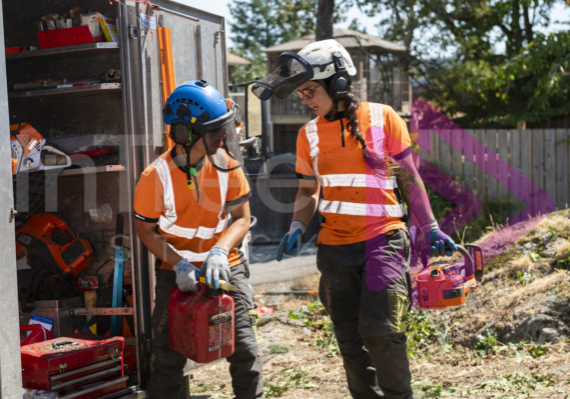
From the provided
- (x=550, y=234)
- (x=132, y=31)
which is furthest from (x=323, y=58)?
(x=550, y=234)

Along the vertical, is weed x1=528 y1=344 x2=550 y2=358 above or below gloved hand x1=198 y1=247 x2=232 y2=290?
below

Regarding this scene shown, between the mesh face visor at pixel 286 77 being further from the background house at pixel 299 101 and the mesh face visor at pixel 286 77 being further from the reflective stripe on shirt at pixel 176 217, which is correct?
the background house at pixel 299 101

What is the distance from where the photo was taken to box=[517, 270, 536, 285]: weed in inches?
217

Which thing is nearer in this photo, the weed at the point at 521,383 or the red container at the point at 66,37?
the weed at the point at 521,383

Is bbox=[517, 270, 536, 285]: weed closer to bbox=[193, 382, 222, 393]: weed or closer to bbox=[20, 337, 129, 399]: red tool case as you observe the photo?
bbox=[193, 382, 222, 393]: weed

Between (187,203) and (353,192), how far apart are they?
101cm

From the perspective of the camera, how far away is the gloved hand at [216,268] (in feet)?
10.7

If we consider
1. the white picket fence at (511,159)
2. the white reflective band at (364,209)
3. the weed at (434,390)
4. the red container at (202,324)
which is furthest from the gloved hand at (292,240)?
the white picket fence at (511,159)

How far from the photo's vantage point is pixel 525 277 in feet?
18.2

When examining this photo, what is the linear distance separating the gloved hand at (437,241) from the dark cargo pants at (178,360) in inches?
47.4

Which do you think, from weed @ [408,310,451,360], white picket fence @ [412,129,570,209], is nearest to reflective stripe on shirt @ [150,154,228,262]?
weed @ [408,310,451,360]

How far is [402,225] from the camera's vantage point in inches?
142

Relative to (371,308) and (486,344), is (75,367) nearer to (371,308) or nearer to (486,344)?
(371,308)

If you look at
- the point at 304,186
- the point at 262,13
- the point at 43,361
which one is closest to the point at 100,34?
the point at 304,186
